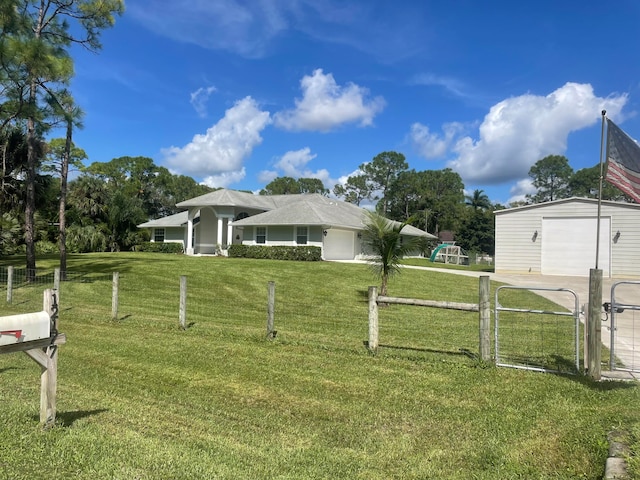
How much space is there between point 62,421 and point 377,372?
3.84 meters

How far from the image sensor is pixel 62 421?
429cm

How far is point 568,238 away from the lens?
1009 inches

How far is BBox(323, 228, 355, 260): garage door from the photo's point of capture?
97.2 feet

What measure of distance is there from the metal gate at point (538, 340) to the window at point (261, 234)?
20.4m

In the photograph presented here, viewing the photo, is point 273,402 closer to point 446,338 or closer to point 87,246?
point 446,338

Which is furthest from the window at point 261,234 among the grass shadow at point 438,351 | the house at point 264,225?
the grass shadow at point 438,351

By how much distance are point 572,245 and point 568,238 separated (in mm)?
430

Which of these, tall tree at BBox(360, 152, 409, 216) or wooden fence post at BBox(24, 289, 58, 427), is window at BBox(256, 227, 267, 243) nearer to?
wooden fence post at BBox(24, 289, 58, 427)

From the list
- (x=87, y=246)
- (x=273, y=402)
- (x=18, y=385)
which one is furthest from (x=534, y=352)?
(x=87, y=246)

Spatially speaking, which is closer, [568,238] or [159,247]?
[568,238]

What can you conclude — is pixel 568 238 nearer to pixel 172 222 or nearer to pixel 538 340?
pixel 538 340

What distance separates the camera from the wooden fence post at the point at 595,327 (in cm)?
597

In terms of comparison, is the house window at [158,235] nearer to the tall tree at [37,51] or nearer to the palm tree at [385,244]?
the tall tree at [37,51]

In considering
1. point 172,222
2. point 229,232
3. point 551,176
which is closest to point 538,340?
point 229,232
